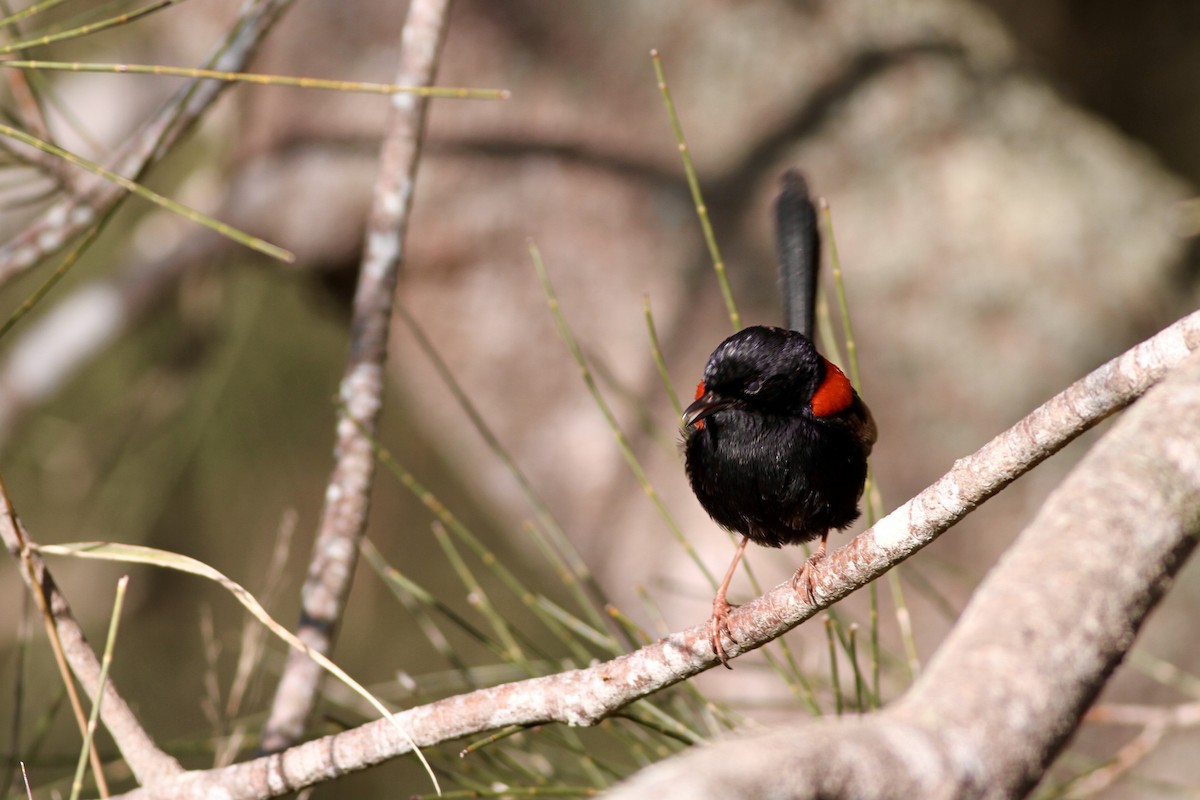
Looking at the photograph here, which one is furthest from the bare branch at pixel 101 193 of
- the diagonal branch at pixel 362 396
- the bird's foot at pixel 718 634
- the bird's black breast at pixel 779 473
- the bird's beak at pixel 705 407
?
the bird's foot at pixel 718 634

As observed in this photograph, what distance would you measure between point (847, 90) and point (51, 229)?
2594 millimetres

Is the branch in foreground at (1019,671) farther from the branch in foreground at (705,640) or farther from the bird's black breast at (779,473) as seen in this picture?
the bird's black breast at (779,473)

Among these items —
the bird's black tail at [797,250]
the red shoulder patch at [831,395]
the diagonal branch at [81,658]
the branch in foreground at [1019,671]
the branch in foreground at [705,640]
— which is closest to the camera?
the branch in foreground at [1019,671]

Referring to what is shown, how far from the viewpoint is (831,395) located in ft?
7.64

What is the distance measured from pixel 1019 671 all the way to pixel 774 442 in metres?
1.53

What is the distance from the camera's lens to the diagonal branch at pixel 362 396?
2.07m

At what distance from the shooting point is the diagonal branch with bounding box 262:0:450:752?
81.4 inches

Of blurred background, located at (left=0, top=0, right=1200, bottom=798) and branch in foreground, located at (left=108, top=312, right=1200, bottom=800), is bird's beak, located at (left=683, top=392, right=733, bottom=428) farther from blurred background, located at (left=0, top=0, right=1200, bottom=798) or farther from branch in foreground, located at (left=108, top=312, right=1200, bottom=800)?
blurred background, located at (left=0, top=0, right=1200, bottom=798)

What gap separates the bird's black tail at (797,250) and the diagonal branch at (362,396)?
942mm

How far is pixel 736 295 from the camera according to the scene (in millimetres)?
3770

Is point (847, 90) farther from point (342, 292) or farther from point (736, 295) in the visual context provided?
point (342, 292)

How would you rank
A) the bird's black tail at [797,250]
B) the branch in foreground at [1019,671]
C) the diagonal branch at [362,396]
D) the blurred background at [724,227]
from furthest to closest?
the blurred background at [724,227] < the bird's black tail at [797,250] < the diagonal branch at [362,396] < the branch in foreground at [1019,671]

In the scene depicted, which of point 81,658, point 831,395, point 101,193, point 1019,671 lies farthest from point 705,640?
point 101,193

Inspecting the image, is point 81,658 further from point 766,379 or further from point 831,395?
point 831,395
